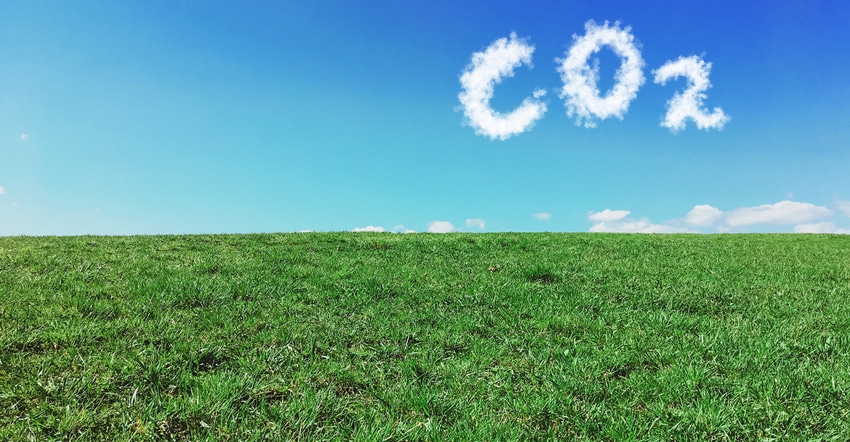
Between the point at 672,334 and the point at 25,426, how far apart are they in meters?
8.22

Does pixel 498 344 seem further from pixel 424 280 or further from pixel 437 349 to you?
pixel 424 280

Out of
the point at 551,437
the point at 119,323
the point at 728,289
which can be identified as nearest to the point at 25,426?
the point at 119,323

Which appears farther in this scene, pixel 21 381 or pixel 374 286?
pixel 374 286

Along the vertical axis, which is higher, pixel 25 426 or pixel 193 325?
pixel 193 325

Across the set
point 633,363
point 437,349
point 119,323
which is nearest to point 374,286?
point 437,349

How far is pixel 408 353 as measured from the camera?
20.7 ft

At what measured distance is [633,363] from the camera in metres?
6.07

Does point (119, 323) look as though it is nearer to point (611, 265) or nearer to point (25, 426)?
point (25, 426)

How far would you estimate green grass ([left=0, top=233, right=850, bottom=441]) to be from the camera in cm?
460

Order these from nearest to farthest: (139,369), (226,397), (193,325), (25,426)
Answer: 1. (25,426)
2. (226,397)
3. (139,369)
4. (193,325)

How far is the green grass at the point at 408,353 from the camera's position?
15.1 ft

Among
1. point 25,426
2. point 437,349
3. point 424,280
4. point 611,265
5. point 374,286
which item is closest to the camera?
point 25,426

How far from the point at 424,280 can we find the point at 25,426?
7.19m

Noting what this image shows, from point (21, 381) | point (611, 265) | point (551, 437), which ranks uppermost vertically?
point (611, 265)
